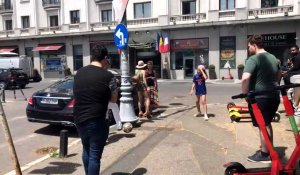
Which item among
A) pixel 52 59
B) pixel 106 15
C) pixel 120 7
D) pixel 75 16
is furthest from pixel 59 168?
pixel 52 59

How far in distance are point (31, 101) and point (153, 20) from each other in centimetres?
2520

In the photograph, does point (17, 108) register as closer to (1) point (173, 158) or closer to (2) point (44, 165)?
(2) point (44, 165)

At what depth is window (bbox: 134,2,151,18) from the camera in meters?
33.2

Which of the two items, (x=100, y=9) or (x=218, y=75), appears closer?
(x=218, y=75)

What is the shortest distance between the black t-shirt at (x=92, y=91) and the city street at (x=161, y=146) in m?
1.50

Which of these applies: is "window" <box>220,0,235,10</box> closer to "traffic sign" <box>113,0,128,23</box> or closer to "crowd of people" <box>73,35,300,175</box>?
"traffic sign" <box>113,0,128,23</box>

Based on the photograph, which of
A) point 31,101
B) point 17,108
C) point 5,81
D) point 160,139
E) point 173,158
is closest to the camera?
point 173,158

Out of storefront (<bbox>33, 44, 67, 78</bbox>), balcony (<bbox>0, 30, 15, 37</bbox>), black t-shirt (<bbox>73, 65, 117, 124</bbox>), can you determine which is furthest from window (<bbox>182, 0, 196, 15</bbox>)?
black t-shirt (<bbox>73, 65, 117, 124</bbox>)

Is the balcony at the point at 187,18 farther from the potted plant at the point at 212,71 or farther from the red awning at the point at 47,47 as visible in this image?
the red awning at the point at 47,47

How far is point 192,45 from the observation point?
3131cm

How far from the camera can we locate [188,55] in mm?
31734

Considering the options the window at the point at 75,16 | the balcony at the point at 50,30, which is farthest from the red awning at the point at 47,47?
the window at the point at 75,16

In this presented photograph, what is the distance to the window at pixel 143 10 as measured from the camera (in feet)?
109

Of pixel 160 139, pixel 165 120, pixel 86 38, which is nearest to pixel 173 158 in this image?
pixel 160 139
